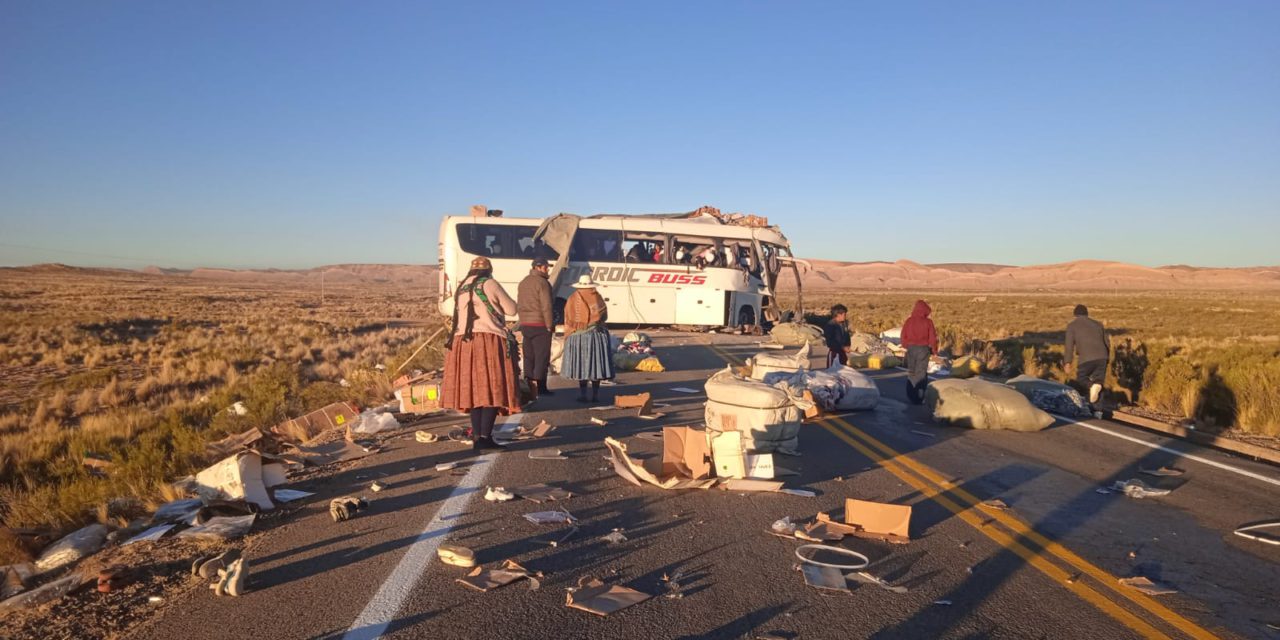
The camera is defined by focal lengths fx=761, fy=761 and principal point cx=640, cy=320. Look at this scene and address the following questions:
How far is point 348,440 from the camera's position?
798 centimetres

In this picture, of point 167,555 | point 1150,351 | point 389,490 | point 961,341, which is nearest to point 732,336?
point 961,341

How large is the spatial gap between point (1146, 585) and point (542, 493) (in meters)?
3.99

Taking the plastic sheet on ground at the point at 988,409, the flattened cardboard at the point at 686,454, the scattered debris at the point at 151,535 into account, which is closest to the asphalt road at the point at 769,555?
the flattened cardboard at the point at 686,454

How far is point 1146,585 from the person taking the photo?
4270 mm

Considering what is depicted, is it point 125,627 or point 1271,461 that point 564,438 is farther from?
point 1271,461

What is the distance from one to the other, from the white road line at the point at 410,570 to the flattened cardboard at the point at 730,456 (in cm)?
197

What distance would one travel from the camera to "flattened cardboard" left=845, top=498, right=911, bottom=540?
5027 mm

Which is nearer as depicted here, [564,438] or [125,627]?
[125,627]

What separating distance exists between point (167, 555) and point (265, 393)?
7.87 m

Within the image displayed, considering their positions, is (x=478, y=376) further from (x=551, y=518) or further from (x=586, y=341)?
(x=586, y=341)

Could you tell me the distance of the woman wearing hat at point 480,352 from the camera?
716cm

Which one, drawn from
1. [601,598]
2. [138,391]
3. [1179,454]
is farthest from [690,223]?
[601,598]

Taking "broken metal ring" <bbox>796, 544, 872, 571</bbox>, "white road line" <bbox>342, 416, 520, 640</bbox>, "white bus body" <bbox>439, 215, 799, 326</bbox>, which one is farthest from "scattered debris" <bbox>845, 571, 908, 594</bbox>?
"white bus body" <bbox>439, 215, 799, 326</bbox>

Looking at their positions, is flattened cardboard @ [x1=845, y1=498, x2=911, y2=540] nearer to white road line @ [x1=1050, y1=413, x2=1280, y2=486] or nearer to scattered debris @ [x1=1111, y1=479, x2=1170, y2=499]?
scattered debris @ [x1=1111, y1=479, x2=1170, y2=499]
